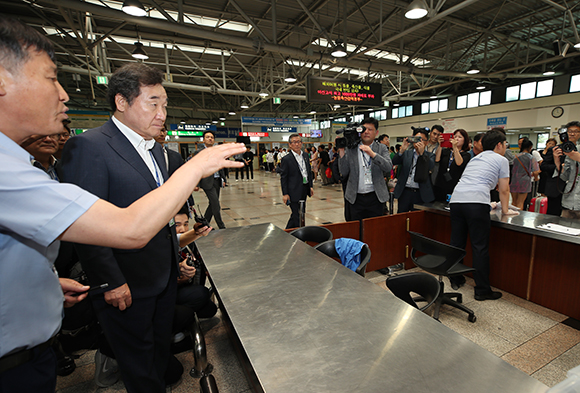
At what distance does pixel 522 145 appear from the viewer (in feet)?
17.2

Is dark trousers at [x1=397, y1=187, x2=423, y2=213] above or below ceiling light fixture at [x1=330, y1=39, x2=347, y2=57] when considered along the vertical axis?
below

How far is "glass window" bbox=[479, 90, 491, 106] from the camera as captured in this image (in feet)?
46.7

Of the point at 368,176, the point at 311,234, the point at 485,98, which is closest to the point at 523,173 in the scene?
the point at 368,176

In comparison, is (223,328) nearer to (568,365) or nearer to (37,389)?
(37,389)

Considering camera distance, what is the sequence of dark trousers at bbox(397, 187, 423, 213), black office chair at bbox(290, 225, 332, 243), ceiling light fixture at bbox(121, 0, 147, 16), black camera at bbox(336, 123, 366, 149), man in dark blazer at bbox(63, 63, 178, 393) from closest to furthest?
1. man in dark blazer at bbox(63, 63, 178, 393)
2. black office chair at bbox(290, 225, 332, 243)
3. black camera at bbox(336, 123, 366, 149)
4. dark trousers at bbox(397, 187, 423, 213)
5. ceiling light fixture at bbox(121, 0, 147, 16)

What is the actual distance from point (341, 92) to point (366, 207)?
5249 mm

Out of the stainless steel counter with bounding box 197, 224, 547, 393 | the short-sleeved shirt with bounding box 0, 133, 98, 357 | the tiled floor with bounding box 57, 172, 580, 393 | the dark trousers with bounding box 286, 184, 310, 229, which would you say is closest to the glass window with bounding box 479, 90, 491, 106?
the dark trousers with bounding box 286, 184, 310, 229

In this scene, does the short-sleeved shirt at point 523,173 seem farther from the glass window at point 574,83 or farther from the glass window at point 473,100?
the glass window at point 473,100

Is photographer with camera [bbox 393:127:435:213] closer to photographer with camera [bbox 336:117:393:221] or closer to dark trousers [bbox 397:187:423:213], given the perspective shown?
dark trousers [bbox 397:187:423:213]

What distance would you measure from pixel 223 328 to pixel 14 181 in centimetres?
220

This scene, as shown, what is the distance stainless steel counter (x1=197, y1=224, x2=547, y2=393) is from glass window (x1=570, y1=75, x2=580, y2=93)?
51.0 feet

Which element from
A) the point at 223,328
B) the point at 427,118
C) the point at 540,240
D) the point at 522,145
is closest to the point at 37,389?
the point at 223,328

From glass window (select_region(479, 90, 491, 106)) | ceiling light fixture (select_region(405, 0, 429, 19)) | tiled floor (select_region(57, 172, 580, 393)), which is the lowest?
tiled floor (select_region(57, 172, 580, 393))

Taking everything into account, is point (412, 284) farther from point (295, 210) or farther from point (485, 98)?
point (485, 98)
